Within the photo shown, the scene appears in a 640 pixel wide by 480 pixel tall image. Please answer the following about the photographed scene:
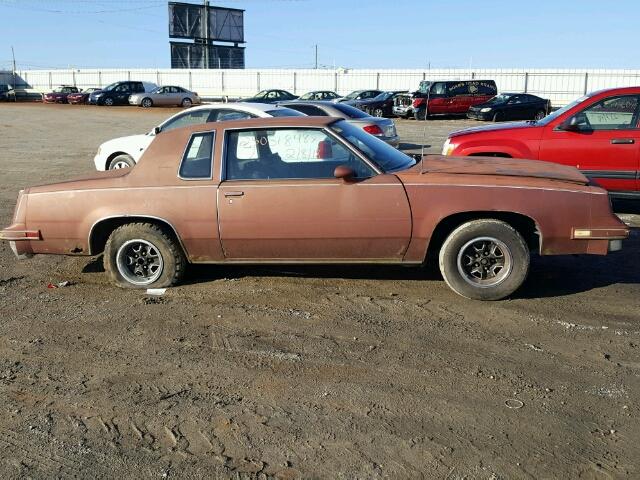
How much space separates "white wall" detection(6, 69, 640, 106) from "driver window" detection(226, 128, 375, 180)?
37.1 meters

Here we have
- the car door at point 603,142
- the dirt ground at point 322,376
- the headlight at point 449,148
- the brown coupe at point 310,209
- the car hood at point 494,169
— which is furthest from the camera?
the headlight at point 449,148

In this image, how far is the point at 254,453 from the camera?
3285 millimetres

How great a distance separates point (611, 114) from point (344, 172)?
475 cm

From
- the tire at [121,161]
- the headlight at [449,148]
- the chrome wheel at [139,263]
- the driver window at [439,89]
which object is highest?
the driver window at [439,89]

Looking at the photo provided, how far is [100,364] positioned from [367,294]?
232 cm

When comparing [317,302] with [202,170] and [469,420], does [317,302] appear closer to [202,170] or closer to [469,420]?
[202,170]

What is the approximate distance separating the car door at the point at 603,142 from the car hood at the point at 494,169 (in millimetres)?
2415

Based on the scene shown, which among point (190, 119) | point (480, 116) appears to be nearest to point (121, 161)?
point (190, 119)

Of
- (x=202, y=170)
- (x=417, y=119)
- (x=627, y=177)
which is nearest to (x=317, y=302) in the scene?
(x=202, y=170)

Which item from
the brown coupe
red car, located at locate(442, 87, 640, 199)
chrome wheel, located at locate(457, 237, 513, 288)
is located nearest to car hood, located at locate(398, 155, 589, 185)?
the brown coupe

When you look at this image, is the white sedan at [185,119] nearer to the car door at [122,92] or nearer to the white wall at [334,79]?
the white wall at [334,79]

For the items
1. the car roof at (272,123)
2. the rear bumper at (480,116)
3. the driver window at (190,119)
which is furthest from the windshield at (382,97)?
the car roof at (272,123)

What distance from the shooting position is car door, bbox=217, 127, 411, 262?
534 cm

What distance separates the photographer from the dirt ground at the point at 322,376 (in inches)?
128
